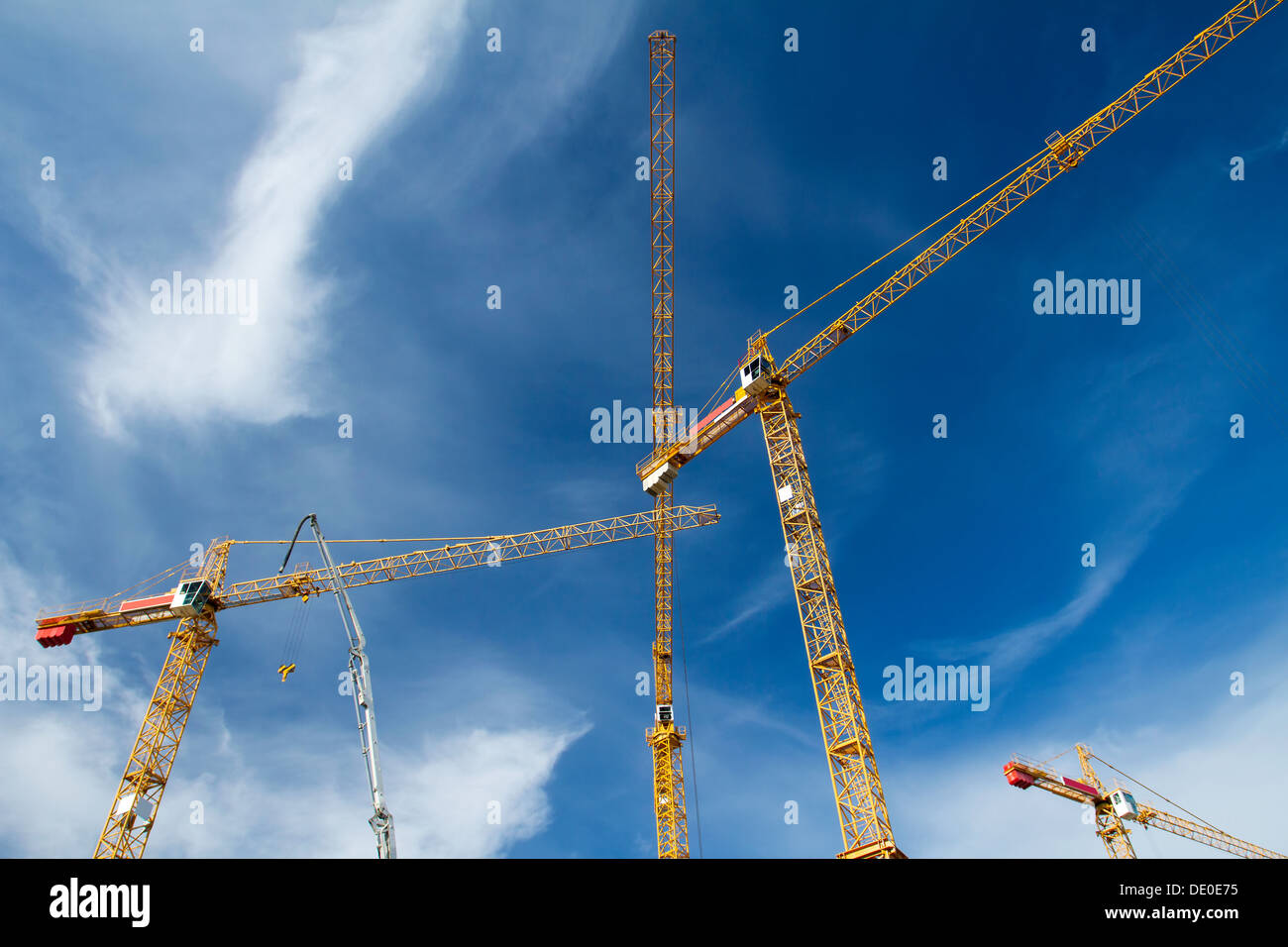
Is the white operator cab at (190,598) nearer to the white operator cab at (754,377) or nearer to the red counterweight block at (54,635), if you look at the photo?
the red counterweight block at (54,635)

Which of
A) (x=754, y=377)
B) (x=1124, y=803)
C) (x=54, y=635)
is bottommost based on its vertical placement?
(x=1124, y=803)

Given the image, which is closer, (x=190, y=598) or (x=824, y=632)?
(x=824, y=632)

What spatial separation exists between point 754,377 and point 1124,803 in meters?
67.8

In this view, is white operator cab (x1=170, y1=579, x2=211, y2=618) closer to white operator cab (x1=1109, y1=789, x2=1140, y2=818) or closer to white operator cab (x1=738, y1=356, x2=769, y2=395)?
white operator cab (x1=738, y1=356, x2=769, y2=395)

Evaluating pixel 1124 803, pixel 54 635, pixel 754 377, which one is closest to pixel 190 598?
pixel 54 635

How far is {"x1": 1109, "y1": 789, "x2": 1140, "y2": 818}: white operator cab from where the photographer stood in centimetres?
7719

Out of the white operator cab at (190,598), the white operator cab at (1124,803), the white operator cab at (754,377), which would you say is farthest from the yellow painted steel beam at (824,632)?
the white operator cab at (1124,803)

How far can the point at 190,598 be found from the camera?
Result: 5622 centimetres

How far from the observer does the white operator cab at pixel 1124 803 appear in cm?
7719

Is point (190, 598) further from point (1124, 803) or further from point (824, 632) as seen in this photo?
point (1124, 803)

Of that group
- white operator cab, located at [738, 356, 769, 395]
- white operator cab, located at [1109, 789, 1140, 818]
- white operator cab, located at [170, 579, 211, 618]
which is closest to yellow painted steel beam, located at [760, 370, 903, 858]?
white operator cab, located at [738, 356, 769, 395]

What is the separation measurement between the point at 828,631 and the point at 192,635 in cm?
4854
